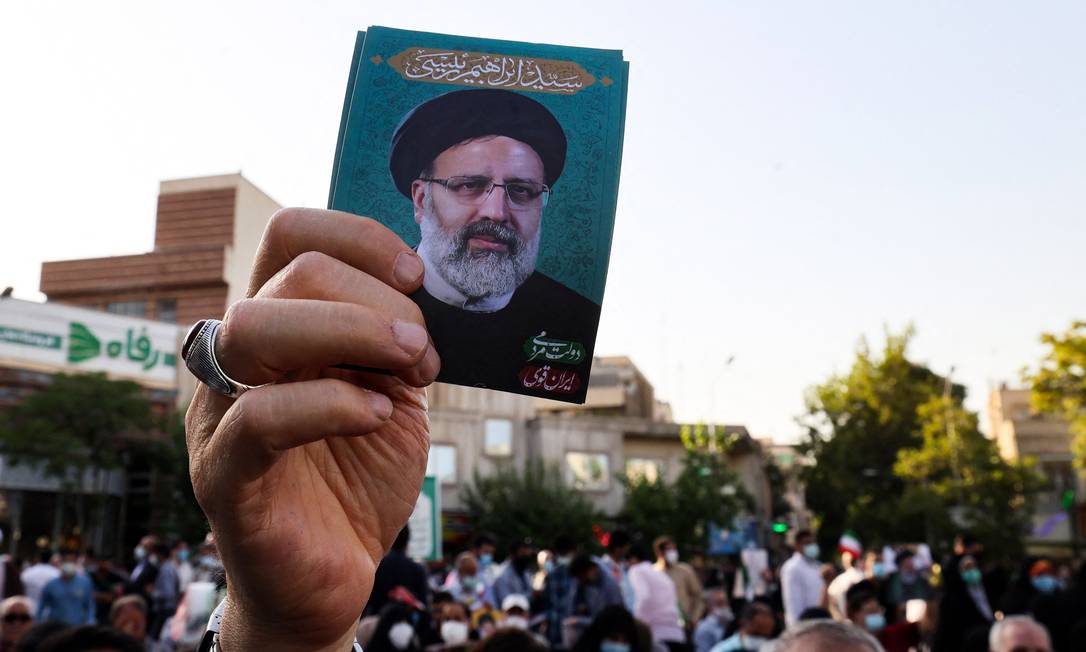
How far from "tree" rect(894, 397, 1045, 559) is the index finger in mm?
36395

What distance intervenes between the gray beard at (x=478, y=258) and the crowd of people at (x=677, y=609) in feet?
6.62

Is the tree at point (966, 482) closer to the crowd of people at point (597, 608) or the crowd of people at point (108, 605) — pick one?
the crowd of people at point (597, 608)

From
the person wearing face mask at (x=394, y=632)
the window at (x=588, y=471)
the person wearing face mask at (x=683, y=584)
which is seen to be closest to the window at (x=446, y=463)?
the window at (x=588, y=471)

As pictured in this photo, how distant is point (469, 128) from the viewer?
148 cm

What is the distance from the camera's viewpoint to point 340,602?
1.47 meters

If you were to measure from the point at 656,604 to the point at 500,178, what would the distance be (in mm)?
8920

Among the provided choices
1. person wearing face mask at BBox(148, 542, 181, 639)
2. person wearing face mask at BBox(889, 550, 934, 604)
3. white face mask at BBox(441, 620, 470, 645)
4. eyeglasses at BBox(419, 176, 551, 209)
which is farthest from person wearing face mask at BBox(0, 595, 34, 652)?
person wearing face mask at BBox(889, 550, 934, 604)

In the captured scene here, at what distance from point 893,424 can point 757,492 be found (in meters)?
9.82

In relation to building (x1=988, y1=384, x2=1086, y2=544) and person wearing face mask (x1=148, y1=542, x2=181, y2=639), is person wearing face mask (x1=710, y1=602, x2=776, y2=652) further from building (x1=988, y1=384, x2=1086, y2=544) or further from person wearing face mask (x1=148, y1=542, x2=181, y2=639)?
building (x1=988, y1=384, x2=1086, y2=544)

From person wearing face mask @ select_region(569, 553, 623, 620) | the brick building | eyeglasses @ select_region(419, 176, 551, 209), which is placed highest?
the brick building

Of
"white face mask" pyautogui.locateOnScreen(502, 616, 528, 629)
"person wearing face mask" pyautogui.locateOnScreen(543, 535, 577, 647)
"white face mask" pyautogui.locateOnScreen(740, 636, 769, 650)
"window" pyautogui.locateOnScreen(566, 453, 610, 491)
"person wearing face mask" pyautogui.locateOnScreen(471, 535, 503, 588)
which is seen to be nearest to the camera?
"white face mask" pyautogui.locateOnScreen(740, 636, 769, 650)

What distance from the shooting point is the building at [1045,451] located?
178ft

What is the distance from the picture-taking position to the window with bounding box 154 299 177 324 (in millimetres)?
37188

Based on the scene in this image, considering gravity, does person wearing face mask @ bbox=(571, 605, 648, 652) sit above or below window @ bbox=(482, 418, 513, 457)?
below
